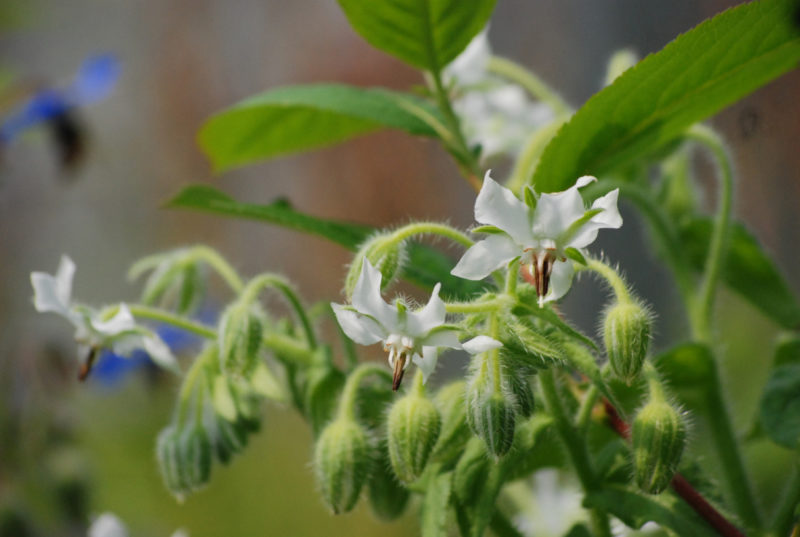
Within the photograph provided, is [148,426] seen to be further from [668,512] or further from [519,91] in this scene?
[668,512]

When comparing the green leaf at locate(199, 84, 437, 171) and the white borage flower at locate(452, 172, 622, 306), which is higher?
the green leaf at locate(199, 84, 437, 171)

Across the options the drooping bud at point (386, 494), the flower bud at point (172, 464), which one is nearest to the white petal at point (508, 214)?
the drooping bud at point (386, 494)

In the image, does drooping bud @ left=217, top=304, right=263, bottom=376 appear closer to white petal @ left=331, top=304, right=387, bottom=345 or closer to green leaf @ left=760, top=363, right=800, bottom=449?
white petal @ left=331, top=304, right=387, bottom=345

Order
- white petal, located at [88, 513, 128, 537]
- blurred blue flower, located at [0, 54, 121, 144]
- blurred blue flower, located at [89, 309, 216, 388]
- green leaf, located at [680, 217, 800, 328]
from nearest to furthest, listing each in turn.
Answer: white petal, located at [88, 513, 128, 537] < green leaf, located at [680, 217, 800, 328] < blurred blue flower, located at [89, 309, 216, 388] < blurred blue flower, located at [0, 54, 121, 144]

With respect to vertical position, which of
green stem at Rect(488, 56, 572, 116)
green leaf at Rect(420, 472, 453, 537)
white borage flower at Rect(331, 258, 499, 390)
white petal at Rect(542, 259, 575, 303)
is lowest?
green leaf at Rect(420, 472, 453, 537)

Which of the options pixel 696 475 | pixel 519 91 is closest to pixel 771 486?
pixel 519 91

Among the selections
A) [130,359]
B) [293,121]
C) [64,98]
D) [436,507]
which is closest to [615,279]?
[436,507]

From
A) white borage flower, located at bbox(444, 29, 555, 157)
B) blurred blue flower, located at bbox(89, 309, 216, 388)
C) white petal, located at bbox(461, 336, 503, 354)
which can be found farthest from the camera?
blurred blue flower, located at bbox(89, 309, 216, 388)

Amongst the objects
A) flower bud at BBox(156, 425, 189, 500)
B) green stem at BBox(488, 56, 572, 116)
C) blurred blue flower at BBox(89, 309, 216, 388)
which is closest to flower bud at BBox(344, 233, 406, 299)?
flower bud at BBox(156, 425, 189, 500)
